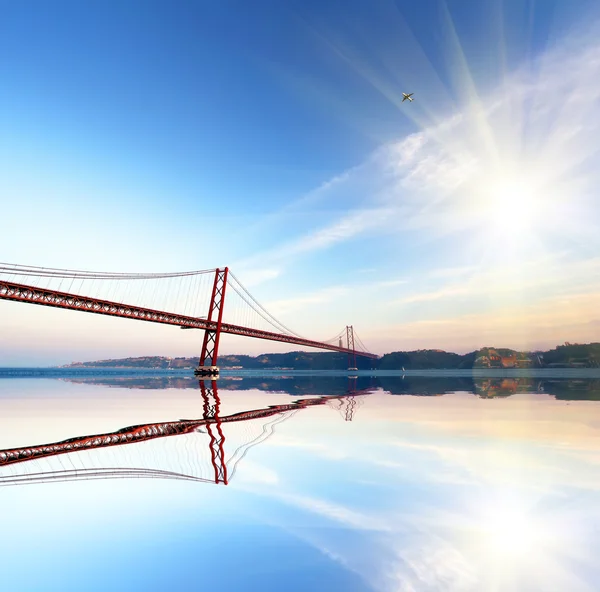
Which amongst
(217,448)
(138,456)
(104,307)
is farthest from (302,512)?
(104,307)

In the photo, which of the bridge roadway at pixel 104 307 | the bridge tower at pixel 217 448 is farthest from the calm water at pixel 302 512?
the bridge roadway at pixel 104 307

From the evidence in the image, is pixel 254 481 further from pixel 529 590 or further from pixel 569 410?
pixel 569 410

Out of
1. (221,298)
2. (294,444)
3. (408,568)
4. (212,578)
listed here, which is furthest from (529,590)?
(221,298)

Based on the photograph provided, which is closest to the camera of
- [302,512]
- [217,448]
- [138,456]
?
[302,512]

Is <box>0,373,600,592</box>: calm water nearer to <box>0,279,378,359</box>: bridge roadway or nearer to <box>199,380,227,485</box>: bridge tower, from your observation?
<box>199,380,227,485</box>: bridge tower

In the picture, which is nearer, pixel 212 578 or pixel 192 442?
pixel 212 578

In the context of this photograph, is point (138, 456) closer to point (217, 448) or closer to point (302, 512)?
point (217, 448)
